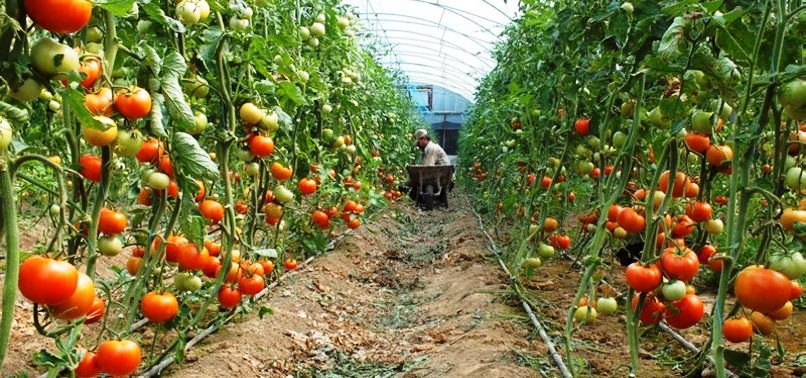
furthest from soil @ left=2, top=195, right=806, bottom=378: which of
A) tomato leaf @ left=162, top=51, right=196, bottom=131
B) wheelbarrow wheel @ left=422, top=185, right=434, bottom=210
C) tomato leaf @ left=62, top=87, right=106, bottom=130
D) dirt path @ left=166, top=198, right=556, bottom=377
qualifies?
wheelbarrow wheel @ left=422, top=185, right=434, bottom=210

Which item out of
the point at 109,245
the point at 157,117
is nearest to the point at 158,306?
the point at 109,245

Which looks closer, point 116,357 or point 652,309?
point 116,357

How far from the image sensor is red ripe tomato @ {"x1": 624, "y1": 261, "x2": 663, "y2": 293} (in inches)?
68.0

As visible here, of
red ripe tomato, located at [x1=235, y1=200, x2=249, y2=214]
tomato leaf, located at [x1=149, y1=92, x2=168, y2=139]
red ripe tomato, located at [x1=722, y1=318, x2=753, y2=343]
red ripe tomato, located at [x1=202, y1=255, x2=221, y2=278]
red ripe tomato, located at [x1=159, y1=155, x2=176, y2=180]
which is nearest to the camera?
tomato leaf, located at [x1=149, y1=92, x2=168, y2=139]

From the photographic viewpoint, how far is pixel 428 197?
10.3 metres

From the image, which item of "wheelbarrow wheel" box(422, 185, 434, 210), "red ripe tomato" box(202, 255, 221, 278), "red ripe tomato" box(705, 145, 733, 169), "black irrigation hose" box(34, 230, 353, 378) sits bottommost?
"black irrigation hose" box(34, 230, 353, 378)

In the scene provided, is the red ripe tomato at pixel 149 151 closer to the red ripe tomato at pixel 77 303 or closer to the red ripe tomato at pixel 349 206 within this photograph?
the red ripe tomato at pixel 77 303

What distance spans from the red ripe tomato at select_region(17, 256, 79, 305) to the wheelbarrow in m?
8.80

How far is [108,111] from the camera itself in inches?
51.7

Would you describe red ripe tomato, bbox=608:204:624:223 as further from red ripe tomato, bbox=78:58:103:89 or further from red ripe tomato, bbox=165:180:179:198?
red ripe tomato, bbox=78:58:103:89

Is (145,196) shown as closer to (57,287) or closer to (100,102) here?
(100,102)

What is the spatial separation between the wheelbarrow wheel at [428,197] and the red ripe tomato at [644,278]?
8483 mm

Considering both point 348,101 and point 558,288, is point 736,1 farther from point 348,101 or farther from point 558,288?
point 348,101

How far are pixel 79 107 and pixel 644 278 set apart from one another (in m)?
1.42
